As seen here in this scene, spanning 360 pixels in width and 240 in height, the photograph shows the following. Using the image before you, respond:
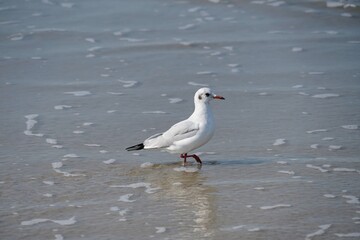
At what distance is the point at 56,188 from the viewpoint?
258 inches

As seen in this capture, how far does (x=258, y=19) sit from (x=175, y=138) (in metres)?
6.09

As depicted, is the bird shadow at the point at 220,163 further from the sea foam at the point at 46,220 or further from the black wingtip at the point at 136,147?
the sea foam at the point at 46,220

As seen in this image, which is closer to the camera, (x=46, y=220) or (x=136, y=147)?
(x=46, y=220)

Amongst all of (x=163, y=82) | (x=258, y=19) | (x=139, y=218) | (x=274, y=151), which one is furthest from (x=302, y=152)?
(x=258, y=19)

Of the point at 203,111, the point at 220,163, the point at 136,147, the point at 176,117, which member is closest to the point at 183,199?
the point at 220,163

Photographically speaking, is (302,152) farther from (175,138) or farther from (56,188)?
(56,188)

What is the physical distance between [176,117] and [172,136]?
1381mm

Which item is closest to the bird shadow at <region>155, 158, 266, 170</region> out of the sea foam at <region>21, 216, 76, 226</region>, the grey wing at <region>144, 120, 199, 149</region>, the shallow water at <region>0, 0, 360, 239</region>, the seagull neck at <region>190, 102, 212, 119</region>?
the shallow water at <region>0, 0, 360, 239</region>

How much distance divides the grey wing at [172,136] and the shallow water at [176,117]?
0.69 ft

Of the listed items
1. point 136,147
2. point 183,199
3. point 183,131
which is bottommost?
point 183,199

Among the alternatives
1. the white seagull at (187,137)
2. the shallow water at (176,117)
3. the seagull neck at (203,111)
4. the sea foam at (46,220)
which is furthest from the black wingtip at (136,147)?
the sea foam at (46,220)

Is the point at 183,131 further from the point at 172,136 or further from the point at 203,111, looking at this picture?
the point at 203,111

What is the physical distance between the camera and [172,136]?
7.16 m

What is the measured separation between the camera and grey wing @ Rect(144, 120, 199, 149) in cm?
714
